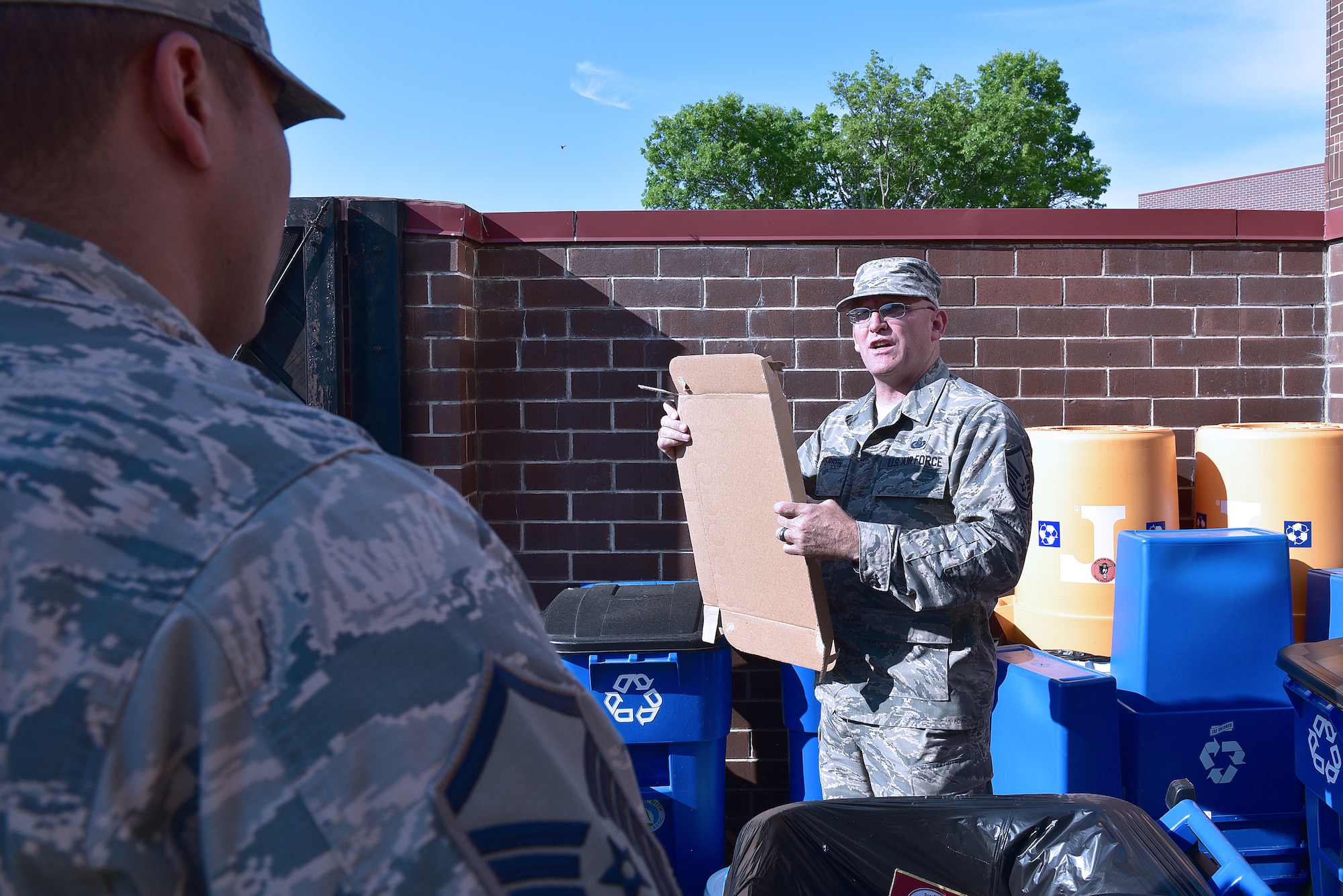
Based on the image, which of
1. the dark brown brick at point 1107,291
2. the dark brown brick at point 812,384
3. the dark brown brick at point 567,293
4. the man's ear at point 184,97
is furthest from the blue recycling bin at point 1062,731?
the man's ear at point 184,97

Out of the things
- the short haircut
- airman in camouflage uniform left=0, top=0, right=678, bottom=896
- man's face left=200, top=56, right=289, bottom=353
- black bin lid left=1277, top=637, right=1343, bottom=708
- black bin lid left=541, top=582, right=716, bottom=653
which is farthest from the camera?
black bin lid left=541, top=582, right=716, bottom=653

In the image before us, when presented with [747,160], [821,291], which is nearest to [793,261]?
[821,291]

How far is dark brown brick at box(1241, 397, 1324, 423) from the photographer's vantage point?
4.02m

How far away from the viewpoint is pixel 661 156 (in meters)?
41.8

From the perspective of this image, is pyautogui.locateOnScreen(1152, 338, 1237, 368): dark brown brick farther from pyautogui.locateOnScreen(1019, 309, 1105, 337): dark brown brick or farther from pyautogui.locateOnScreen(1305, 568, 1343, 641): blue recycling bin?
pyautogui.locateOnScreen(1305, 568, 1343, 641): blue recycling bin

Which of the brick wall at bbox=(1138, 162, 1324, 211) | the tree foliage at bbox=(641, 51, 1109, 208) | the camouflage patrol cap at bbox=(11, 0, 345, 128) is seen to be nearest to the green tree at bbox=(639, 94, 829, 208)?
the tree foliage at bbox=(641, 51, 1109, 208)

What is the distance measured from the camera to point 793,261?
3.94m

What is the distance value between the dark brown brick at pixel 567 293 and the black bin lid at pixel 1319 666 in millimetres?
2745

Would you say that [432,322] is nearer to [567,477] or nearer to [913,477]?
[567,477]

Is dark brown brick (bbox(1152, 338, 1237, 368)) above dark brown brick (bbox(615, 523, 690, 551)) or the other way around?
above

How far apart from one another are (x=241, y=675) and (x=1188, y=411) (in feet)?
14.2

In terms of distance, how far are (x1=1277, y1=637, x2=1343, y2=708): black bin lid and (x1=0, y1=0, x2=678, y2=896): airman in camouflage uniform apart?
243 cm

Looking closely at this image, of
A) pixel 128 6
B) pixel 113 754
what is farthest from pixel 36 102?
pixel 113 754

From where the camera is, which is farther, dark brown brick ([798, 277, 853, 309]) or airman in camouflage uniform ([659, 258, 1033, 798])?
dark brown brick ([798, 277, 853, 309])
